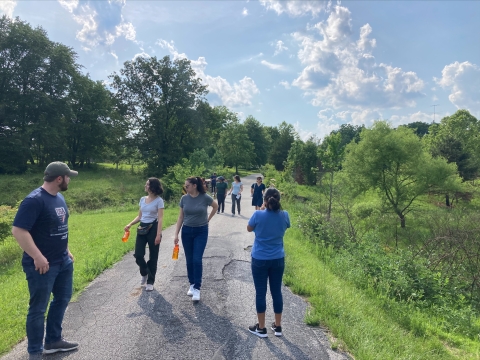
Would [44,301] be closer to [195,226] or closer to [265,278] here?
[195,226]

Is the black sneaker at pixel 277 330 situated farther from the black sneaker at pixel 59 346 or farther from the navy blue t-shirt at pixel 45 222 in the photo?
the navy blue t-shirt at pixel 45 222

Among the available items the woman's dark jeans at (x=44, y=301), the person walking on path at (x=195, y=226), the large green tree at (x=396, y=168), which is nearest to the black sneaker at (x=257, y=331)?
the person walking on path at (x=195, y=226)

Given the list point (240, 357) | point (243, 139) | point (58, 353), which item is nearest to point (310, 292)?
point (240, 357)

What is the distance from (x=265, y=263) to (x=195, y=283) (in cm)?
158

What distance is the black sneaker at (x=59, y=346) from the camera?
3416 millimetres

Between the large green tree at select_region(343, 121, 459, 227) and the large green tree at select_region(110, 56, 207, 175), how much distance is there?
2184 centimetres

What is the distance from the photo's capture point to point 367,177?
26.1 metres

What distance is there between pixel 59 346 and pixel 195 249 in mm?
2153

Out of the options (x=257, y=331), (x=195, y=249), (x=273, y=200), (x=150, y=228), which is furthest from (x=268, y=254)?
(x=150, y=228)

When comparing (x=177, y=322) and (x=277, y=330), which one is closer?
(x=277, y=330)

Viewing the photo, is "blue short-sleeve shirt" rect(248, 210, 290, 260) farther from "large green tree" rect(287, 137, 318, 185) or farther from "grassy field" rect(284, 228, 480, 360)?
"large green tree" rect(287, 137, 318, 185)

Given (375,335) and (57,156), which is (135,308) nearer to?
(375,335)

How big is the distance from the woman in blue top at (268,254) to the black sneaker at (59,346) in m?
2.09

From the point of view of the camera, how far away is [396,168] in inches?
1021
